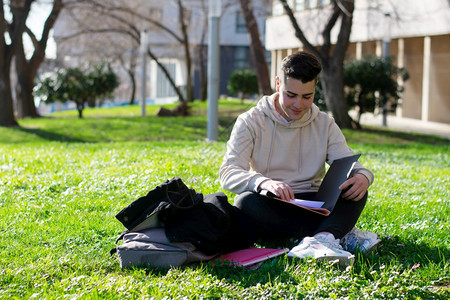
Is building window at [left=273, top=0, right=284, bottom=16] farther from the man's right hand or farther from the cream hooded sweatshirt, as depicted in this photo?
the man's right hand

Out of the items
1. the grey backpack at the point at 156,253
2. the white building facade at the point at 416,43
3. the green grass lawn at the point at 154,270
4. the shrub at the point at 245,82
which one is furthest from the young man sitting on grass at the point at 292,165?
the shrub at the point at 245,82

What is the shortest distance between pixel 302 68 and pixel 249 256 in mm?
1304

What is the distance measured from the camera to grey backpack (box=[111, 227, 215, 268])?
→ 4254mm

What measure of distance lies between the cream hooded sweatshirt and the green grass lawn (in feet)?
2.44

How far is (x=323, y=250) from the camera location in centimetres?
424

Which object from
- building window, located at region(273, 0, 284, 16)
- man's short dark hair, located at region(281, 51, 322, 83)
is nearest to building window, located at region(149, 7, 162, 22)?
building window, located at region(273, 0, 284, 16)

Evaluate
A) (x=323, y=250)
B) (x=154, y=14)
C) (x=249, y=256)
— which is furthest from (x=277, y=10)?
(x=323, y=250)

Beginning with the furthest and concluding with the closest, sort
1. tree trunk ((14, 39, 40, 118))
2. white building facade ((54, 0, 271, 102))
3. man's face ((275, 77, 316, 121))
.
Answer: white building facade ((54, 0, 271, 102)), tree trunk ((14, 39, 40, 118)), man's face ((275, 77, 316, 121))

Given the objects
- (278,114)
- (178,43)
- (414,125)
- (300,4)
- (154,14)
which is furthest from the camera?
(178,43)

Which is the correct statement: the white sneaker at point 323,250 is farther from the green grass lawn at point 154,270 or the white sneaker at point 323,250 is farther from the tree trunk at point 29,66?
the tree trunk at point 29,66

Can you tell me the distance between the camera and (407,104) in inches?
1009

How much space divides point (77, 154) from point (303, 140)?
20.5 feet

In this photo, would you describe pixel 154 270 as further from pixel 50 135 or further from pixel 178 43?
pixel 178 43

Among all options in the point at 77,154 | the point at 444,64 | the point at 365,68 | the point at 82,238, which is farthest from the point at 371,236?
the point at 444,64
